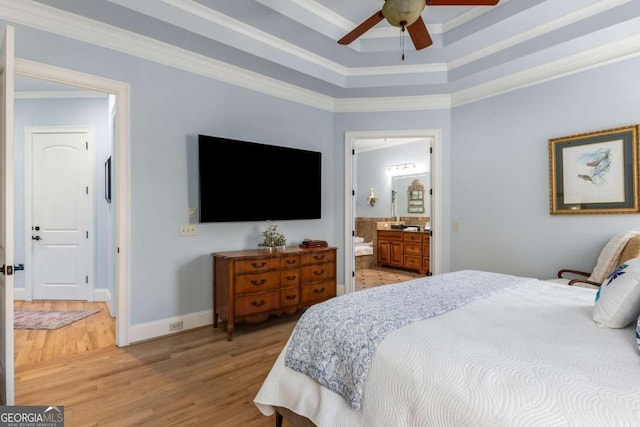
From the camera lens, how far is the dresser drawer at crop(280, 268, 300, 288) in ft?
11.2

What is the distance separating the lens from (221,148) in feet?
10.9

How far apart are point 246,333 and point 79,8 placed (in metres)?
3.00

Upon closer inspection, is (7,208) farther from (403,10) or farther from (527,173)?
(527,173)

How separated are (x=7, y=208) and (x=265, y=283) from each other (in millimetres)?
1997

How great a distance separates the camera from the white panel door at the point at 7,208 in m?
1.78

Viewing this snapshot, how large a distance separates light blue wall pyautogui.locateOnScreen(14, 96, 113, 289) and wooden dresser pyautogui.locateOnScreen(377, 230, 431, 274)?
4.98 meters

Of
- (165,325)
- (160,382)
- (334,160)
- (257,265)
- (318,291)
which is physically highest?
(334,160)

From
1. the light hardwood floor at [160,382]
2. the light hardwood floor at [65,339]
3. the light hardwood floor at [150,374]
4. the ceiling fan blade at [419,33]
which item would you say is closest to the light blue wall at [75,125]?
the light hardwood floor at [65,339]

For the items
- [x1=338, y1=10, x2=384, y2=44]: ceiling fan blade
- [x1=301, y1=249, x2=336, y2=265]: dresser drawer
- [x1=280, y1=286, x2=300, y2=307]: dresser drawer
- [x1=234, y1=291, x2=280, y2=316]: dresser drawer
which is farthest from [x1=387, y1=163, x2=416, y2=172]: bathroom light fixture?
[x1=338, y1=10, x2=384, y2=44]: ceiling fan blade

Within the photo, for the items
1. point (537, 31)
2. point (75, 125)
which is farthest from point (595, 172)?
point (75, 125)

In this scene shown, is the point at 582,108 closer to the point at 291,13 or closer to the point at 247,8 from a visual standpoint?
the point at 291,13

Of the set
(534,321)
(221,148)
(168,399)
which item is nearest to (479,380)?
(534,321)

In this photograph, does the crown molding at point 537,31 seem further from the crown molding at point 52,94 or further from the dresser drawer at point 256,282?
the crown molding at point 52,94

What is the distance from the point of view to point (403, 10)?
1.93 meters
